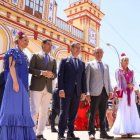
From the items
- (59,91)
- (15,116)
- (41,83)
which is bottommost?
(15,116)

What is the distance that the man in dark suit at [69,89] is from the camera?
13.0 feet

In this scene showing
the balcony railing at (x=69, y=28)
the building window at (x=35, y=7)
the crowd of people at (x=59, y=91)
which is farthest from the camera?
the balcony railing at (x=69, y=28)

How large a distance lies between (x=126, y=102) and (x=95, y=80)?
33.3 inches

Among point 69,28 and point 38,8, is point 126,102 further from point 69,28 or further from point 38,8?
point 69,28

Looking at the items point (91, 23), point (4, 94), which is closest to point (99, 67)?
point (4, 94)

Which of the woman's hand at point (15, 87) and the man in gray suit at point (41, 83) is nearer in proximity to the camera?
the woman's hand at point (15, 87)

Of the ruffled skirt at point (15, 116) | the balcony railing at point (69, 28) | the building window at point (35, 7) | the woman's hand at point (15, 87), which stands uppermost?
the building window at point (35, 7)

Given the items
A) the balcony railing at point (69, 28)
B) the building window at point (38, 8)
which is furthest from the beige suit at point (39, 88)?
the balcony railing at point (69, 28)

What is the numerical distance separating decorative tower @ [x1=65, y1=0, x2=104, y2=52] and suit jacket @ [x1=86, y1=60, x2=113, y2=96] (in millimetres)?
11661

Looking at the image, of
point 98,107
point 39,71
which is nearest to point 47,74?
point 39,71

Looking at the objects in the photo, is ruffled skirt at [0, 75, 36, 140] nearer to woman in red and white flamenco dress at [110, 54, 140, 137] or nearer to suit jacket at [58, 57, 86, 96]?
suit jacket at [58, 57, 86, 96]

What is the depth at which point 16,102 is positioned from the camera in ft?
11.2

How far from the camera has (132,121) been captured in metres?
4.78

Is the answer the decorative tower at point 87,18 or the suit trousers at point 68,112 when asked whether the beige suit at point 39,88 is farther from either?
the decorative tower at point 87,18
